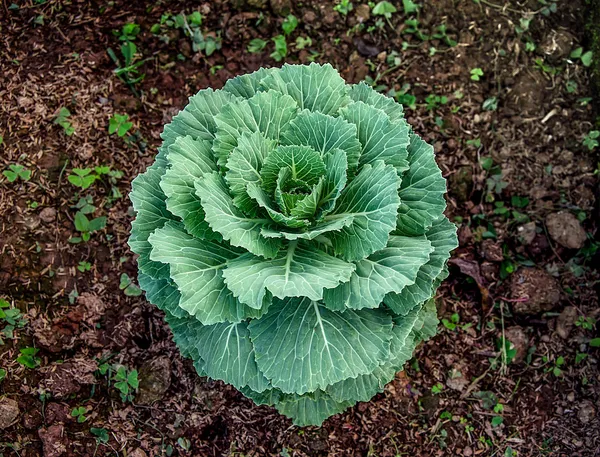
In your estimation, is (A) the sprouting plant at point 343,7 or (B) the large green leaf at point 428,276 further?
(A) the sprouting plant at point 343,7

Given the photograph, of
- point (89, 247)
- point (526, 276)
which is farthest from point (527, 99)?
point (89, 247)

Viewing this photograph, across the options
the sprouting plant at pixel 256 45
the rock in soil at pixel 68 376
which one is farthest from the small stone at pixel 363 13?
the rock in soil at pixel 68 376

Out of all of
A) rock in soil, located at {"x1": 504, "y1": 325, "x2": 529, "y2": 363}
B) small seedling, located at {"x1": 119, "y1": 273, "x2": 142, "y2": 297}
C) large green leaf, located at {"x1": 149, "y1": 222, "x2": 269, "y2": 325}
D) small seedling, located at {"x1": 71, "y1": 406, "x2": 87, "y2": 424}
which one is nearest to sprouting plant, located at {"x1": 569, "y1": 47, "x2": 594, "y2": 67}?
rock in soil, located at {"x1": 504, "y1": 325, "x2": 529, "y2": 363}

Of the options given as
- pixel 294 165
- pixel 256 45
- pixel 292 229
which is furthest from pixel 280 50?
pixel 292 229

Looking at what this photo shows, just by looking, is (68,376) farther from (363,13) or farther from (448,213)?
(363,13)

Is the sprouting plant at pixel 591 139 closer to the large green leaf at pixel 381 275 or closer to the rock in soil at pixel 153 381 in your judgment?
the large green leaf at pixel 381 275
